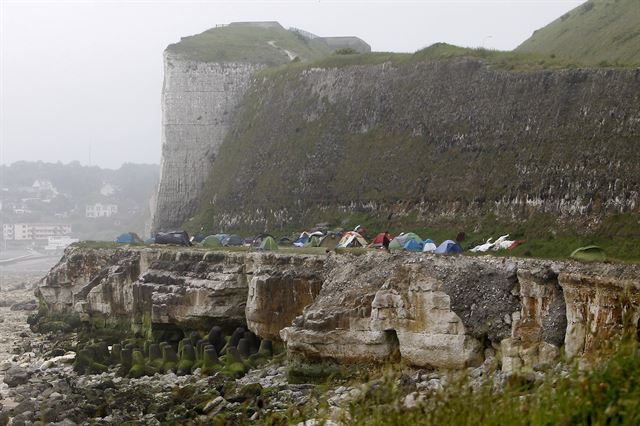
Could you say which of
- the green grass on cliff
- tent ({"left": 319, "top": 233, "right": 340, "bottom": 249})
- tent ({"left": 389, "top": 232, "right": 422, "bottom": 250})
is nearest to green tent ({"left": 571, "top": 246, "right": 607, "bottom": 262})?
tent ({"left": 389, "top": 232, "right": 422, "bottom": 250})

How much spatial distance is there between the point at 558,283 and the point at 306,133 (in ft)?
123

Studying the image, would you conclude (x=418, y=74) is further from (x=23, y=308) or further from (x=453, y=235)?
(x=23, y=308)

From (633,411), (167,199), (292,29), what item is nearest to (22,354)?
(167,199)

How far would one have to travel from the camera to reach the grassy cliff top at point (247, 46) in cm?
8312

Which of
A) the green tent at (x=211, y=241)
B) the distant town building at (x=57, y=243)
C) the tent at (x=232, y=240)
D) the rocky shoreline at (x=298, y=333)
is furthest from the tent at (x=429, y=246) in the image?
the distant town building at (x=57, y=243)

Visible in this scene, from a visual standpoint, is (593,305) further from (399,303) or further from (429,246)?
(429,246)

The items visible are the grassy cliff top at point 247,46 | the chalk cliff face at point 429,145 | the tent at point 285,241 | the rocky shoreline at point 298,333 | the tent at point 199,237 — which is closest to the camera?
the rocky shoreline at point 298,333

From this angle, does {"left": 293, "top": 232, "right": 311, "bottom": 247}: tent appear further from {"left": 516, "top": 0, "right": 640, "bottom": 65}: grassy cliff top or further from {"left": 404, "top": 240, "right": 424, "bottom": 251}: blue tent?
{"left": 516, "top": 0, "right": 640, "bottom": 65}: grassy cliff top

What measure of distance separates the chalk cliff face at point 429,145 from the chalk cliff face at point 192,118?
370 centimetres

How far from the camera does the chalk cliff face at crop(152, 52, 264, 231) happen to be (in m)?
80.8

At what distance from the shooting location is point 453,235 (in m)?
45.4

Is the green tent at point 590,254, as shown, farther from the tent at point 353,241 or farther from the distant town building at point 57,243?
the distant town building at point 57,243

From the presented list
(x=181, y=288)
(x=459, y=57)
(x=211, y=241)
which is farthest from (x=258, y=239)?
(x=459, y=57)

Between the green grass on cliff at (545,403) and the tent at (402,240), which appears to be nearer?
the green grass on cliff at (545,403)
